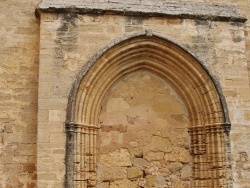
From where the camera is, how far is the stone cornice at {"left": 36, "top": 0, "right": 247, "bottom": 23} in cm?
630

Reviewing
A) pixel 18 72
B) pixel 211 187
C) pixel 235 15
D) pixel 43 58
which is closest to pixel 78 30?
pixel 43 58

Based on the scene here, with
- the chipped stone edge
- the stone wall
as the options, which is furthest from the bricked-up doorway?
the stone wall

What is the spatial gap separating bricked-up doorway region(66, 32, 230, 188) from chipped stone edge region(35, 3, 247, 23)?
43cm

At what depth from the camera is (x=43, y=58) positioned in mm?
6102

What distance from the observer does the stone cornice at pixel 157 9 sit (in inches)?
248

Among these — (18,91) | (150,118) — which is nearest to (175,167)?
(150,118)

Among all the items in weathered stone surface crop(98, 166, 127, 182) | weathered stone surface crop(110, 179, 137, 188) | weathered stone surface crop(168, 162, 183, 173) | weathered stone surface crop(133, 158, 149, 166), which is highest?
weathered stone surface crop(133, 158, 149, 166)

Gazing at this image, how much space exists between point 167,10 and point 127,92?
1.51 meters

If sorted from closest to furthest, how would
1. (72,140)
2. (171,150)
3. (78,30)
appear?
(72,140)
(78,30)
(171,150)

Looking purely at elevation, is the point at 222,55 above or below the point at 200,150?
above

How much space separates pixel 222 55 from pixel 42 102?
3.01 metres

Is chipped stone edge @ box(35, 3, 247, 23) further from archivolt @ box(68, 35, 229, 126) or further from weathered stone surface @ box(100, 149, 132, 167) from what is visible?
weathered stone surface @ box(100, 149, 132, 167)

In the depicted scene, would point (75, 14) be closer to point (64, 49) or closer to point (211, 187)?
point (64, 49)

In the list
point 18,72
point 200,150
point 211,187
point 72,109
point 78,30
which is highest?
point 78,30
